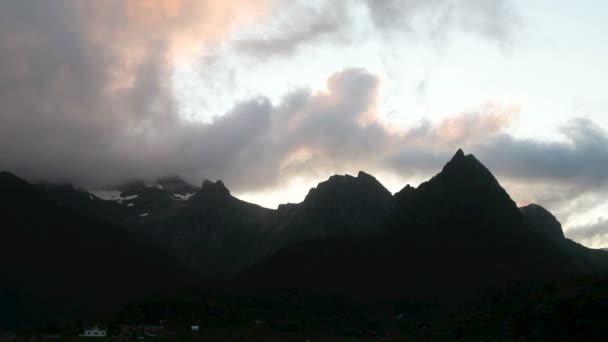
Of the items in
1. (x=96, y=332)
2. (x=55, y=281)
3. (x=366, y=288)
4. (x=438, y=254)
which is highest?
(x=438, y=254)

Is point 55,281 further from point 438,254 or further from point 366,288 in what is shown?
point 438,254

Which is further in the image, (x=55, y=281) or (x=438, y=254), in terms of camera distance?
(x=55, y=281)

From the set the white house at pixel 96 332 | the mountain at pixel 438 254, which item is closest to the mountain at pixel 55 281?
the mountain at pixel 438 254

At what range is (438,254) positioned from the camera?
169m

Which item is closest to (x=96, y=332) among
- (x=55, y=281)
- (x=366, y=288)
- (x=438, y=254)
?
(x=366, y=288)

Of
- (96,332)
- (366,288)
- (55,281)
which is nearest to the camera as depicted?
(96,332)

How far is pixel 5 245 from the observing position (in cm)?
18688

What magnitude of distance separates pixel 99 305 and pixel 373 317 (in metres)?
64.3

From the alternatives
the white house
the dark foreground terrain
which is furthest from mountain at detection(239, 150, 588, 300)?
the white house

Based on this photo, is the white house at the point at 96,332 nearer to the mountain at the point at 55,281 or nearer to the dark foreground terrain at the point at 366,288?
the dark foreground terrain at the point at 366,288

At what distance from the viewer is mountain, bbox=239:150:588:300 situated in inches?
6097

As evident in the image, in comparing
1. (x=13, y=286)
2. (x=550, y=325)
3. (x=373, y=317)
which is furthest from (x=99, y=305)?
(x=550, y=325)

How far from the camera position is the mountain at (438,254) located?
→ 155 metres

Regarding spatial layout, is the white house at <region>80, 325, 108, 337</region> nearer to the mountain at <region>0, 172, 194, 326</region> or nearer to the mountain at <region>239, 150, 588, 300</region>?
the mountain at <region>0, 172, 194, 326</region>
